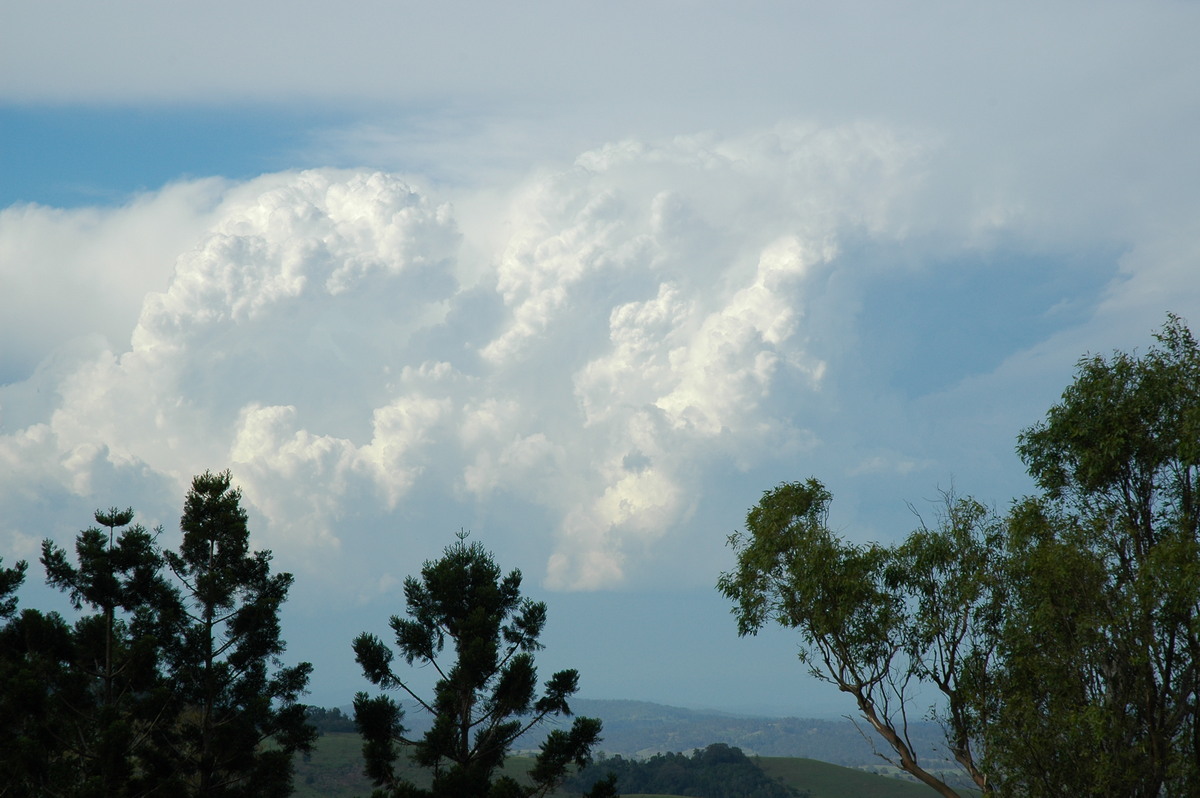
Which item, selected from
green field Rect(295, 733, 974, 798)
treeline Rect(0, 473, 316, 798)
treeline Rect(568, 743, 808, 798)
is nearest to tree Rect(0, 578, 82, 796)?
treeline Rect(0, 473, 316, 798)

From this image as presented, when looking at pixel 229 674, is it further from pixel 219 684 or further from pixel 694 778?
pixel 694 778

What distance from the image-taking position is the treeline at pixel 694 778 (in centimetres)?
18350

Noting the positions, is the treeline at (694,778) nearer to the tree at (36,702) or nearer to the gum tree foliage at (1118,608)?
→ the tree at (36,702)

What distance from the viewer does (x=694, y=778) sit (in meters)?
187

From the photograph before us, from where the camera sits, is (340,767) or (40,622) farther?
(340,767)

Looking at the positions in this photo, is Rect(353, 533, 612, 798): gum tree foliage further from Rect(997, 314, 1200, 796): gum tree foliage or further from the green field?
the green field

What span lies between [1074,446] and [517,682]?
63.2 feet

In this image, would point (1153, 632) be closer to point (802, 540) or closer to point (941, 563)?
point (941, 563)

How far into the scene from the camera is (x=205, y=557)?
124 ft

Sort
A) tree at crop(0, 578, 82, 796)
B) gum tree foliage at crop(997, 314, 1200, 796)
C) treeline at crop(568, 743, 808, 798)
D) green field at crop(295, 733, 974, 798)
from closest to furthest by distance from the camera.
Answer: gum tree foliage at crop(997, 314, 1200, 796), tree at crop(0, 578, 82, 796), green field at crop(295, 733, 974, 798), treeline at crop(568, 743, 808, 798)

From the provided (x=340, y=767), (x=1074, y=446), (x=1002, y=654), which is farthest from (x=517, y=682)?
(x=340, y=767)

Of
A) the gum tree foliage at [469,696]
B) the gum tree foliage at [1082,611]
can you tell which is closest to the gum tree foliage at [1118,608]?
the gum tree foliage at [1082,611]

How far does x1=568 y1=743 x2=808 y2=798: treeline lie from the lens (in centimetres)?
18350

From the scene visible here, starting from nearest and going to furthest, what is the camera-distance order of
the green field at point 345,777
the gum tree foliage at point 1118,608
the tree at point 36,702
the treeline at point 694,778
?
the gum tree foliage at point 1118,608, the tree at point 36,702, the green field at point 345,777, the treeline at point 694,778
